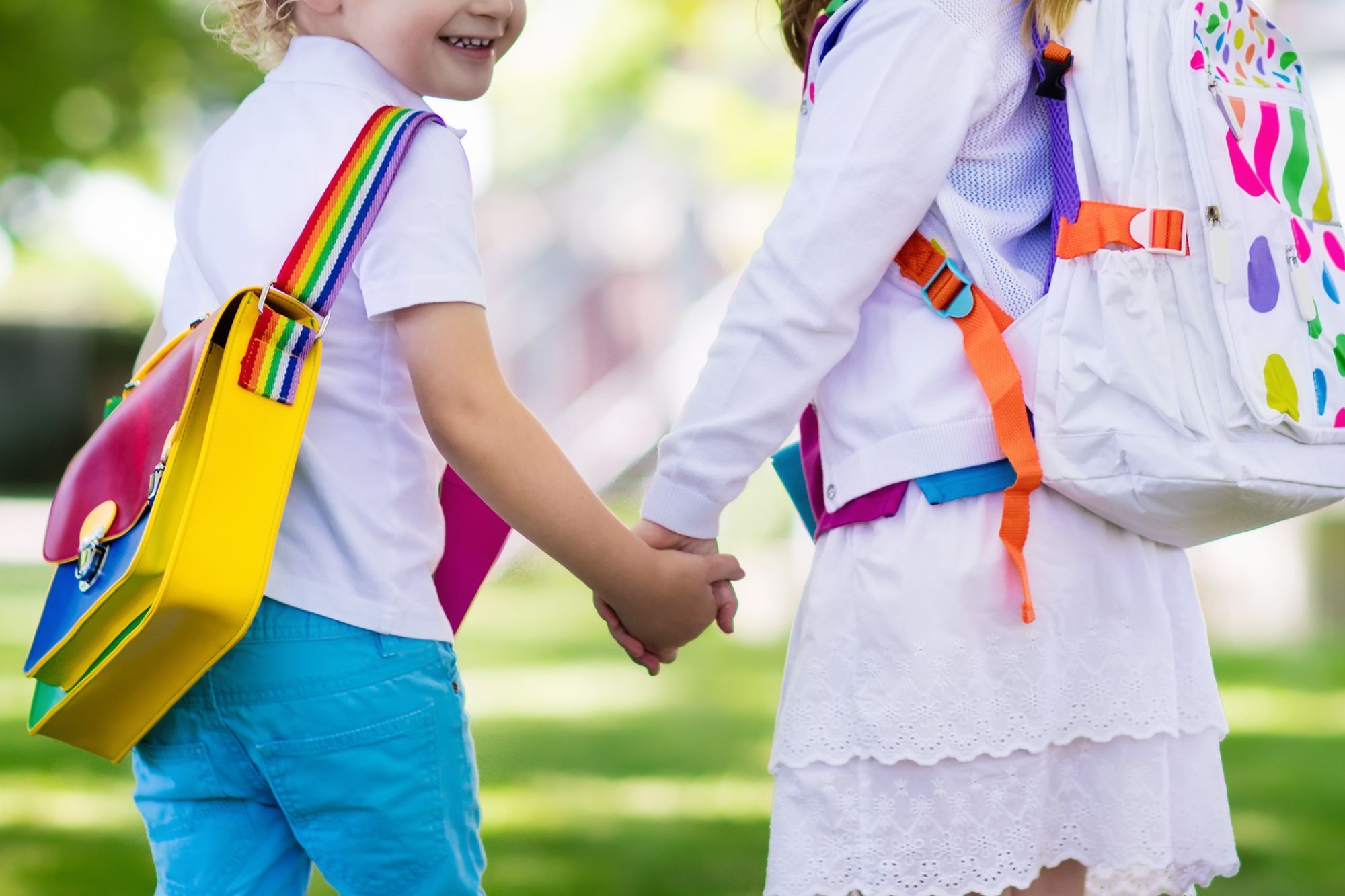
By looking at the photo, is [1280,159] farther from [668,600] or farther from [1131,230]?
[668,600]

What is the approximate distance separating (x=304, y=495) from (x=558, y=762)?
345 centimetres

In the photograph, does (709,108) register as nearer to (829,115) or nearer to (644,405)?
(644,405)

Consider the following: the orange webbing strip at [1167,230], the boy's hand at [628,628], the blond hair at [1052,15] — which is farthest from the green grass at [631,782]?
the blond hair at [1052,15]

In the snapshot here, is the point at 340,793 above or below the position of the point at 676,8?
above

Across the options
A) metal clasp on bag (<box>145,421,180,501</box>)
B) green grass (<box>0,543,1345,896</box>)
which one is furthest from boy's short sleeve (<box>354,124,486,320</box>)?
green grass (<box>0,543,1345,896</box>)

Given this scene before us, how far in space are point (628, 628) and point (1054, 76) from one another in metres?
0.94

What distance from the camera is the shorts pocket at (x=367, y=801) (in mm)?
1737

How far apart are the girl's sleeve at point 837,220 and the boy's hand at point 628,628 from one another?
4.4 inches

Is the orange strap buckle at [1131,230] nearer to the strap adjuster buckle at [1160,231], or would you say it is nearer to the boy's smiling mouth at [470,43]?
the strap adjuster buckle at [1160,231]

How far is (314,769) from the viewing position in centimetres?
174

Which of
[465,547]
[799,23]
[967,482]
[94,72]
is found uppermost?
[799,23]

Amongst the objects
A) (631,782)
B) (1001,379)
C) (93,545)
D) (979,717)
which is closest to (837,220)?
(1001,379)

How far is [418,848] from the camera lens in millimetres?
1764

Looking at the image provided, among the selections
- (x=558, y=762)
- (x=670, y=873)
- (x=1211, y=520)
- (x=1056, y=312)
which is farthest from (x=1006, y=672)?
(x=558, y=762)
